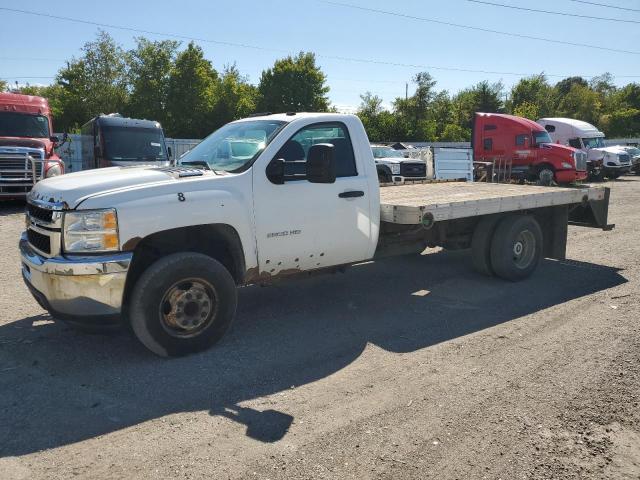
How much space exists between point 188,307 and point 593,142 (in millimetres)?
26258

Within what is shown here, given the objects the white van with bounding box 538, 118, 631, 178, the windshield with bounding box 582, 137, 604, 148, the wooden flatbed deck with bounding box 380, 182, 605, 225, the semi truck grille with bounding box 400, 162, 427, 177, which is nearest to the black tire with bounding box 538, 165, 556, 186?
the white van with bounding box 538, 118, 631, 178

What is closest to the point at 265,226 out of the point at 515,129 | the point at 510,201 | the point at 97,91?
the point at 510,201

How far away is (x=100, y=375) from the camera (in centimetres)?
431

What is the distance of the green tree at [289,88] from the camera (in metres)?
43.8

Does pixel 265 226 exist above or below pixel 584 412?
above

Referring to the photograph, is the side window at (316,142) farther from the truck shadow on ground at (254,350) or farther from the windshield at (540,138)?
the windshield at (540,138)

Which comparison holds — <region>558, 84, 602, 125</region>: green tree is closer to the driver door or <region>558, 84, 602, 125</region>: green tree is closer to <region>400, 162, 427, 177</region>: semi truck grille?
<region>400, 162, 427, 177</region>: semi truck grille

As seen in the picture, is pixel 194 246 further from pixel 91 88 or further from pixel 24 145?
pixel 91 88

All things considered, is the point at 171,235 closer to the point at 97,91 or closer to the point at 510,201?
the point at 510,201

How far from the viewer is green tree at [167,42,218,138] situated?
40.9m

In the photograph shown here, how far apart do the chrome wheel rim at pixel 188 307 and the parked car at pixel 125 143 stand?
36.6 feet

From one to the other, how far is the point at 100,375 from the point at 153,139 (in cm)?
1281

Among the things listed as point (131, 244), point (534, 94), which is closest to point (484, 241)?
point (131, 244)

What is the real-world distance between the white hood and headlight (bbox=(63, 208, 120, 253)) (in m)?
0.12
